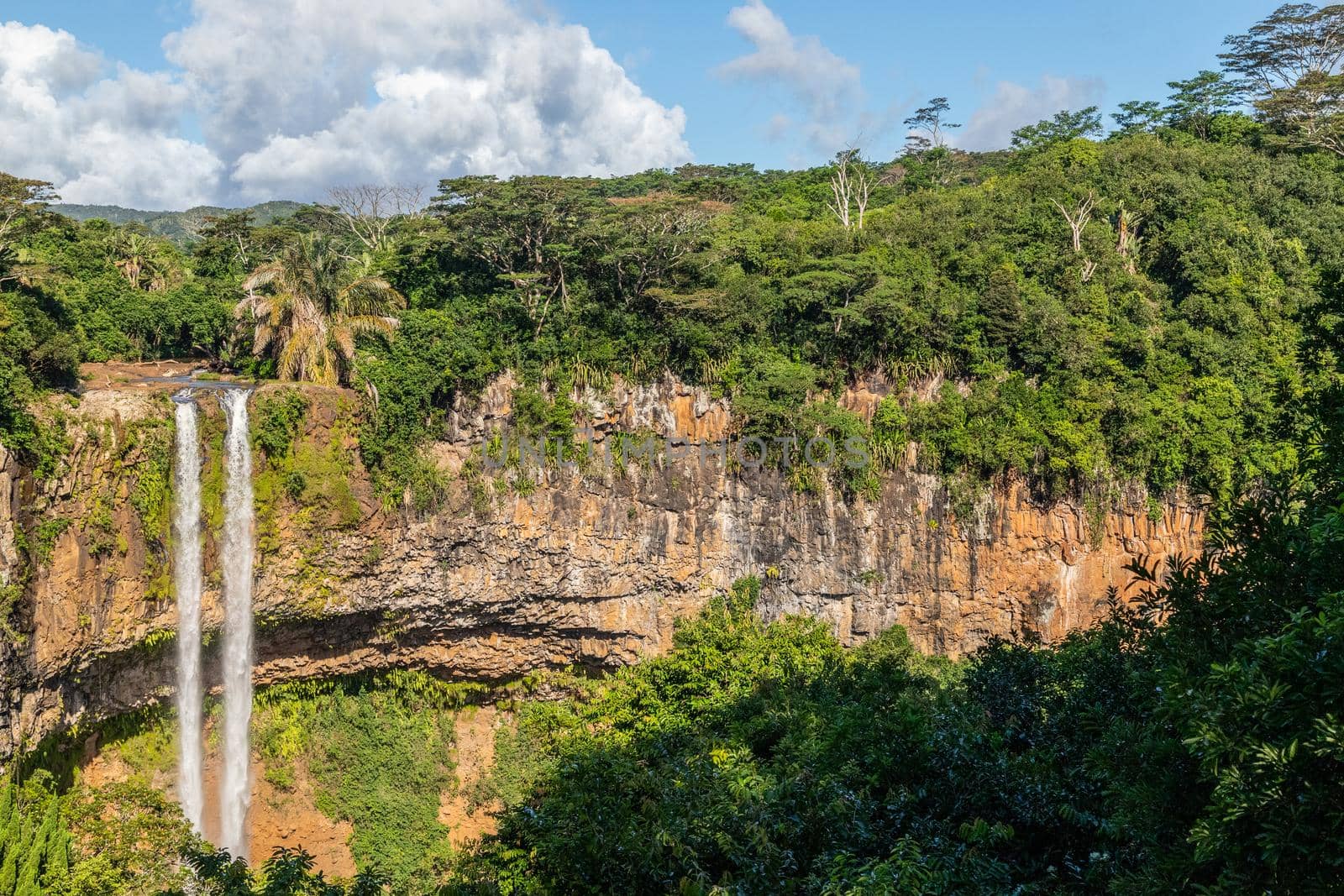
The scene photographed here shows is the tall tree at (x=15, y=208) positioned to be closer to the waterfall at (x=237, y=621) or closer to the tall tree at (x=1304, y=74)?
the waterfall at (x=237, y=621)

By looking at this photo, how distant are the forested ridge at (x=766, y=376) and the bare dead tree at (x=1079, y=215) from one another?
8 cm

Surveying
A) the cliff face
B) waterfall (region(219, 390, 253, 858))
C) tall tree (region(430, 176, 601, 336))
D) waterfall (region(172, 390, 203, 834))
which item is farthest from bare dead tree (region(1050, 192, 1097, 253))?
waterfall (region(172, 390, 203, 834))

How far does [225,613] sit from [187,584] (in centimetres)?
100

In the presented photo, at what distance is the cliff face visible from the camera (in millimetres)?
18156

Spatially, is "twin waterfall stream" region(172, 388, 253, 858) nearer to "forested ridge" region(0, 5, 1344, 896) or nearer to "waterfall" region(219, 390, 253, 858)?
"waterfall" region(219, 390, 253, 858)

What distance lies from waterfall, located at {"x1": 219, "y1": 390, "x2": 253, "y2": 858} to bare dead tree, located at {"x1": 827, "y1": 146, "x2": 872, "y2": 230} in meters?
15.3

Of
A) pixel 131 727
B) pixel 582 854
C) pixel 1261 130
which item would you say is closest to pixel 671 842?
pixel 582 854

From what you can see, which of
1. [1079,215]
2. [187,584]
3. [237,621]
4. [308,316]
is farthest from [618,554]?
[1079,215]

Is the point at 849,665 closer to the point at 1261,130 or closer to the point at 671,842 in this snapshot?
the point at 671,842

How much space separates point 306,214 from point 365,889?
3347 cm

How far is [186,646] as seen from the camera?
671 inches

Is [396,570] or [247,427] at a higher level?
[247,427]

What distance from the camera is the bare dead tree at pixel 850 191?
26234 mm

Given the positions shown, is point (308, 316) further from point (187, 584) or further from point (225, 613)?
point (225, 613)
